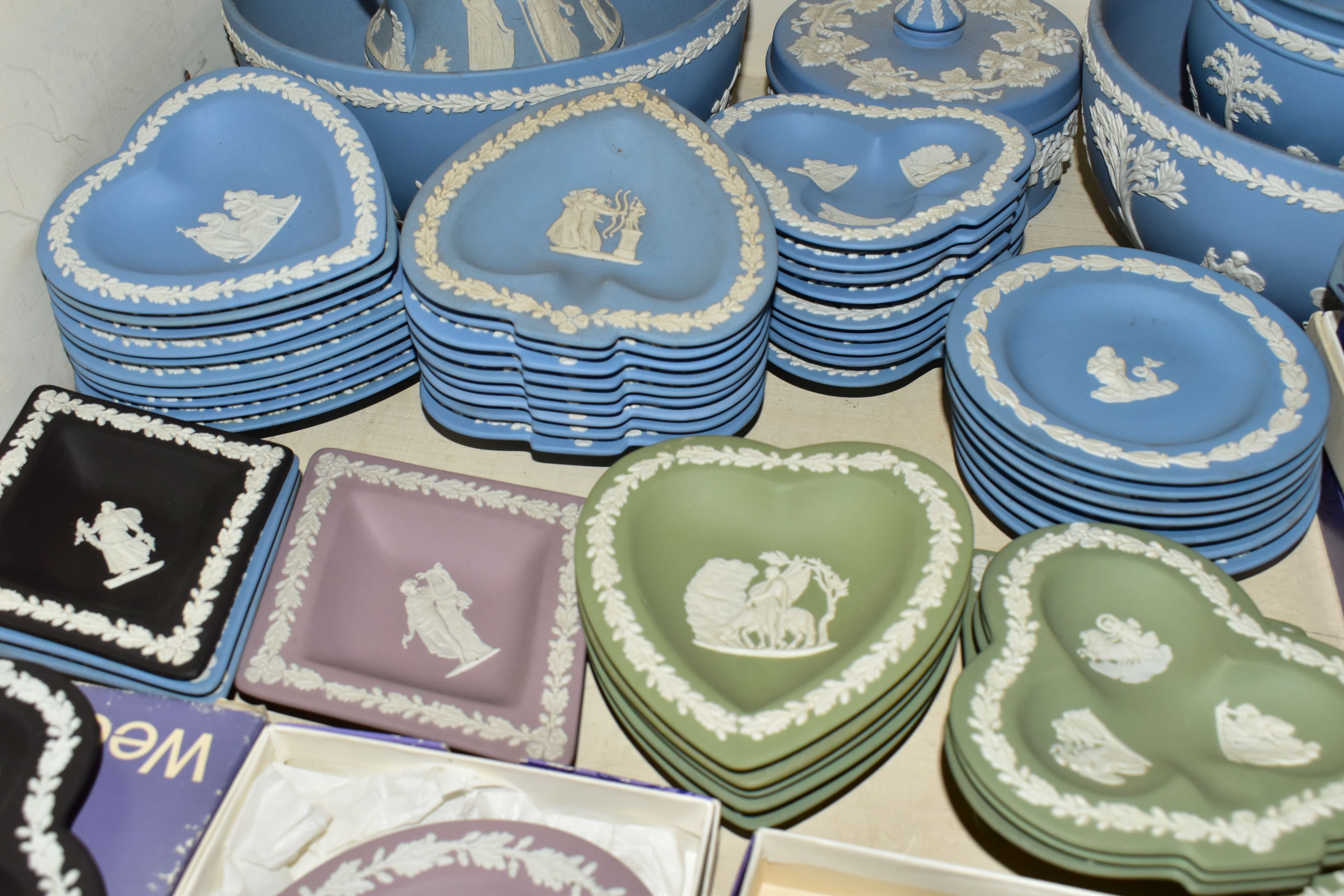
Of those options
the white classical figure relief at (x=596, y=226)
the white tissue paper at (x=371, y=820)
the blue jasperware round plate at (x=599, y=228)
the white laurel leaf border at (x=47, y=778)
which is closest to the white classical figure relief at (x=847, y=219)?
the blue jasperware round plate at (x=599, y=228)

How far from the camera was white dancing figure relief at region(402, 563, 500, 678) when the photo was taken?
1236mm

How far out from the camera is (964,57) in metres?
1.74

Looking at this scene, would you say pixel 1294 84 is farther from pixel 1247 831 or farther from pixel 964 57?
pixel 1247 831

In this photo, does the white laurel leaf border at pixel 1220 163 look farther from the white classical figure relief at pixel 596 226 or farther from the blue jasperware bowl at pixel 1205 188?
the white classical figure relief at pixel 596 226

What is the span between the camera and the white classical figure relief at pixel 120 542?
1258 millimetres

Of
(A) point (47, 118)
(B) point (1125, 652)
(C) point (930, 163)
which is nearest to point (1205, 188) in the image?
(C) point (930, 163)

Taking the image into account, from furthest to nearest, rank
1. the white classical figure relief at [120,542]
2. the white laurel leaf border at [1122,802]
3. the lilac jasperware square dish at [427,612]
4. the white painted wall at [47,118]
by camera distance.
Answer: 1. the white painted wall at [47,118]
2. the white classical figure relief at [120,542]
3. the lilac jasperware square dish at [427,612]
4. the white laurel leaf border at [1122,802]

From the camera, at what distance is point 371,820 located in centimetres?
110

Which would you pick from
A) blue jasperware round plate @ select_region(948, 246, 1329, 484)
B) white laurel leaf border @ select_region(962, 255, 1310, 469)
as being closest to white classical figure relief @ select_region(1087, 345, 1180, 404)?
blue jasperware round plate @ select_region(948, 246, 1329, 484)

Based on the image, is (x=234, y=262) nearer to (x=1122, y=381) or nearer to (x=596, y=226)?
(x=596, y=226)

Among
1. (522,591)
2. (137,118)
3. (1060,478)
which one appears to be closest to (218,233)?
(137,118)

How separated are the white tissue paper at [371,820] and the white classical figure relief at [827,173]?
906 millimetres

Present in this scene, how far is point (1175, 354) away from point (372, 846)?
1.10 metres

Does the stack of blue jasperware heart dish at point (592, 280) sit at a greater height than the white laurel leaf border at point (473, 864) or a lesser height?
greater
